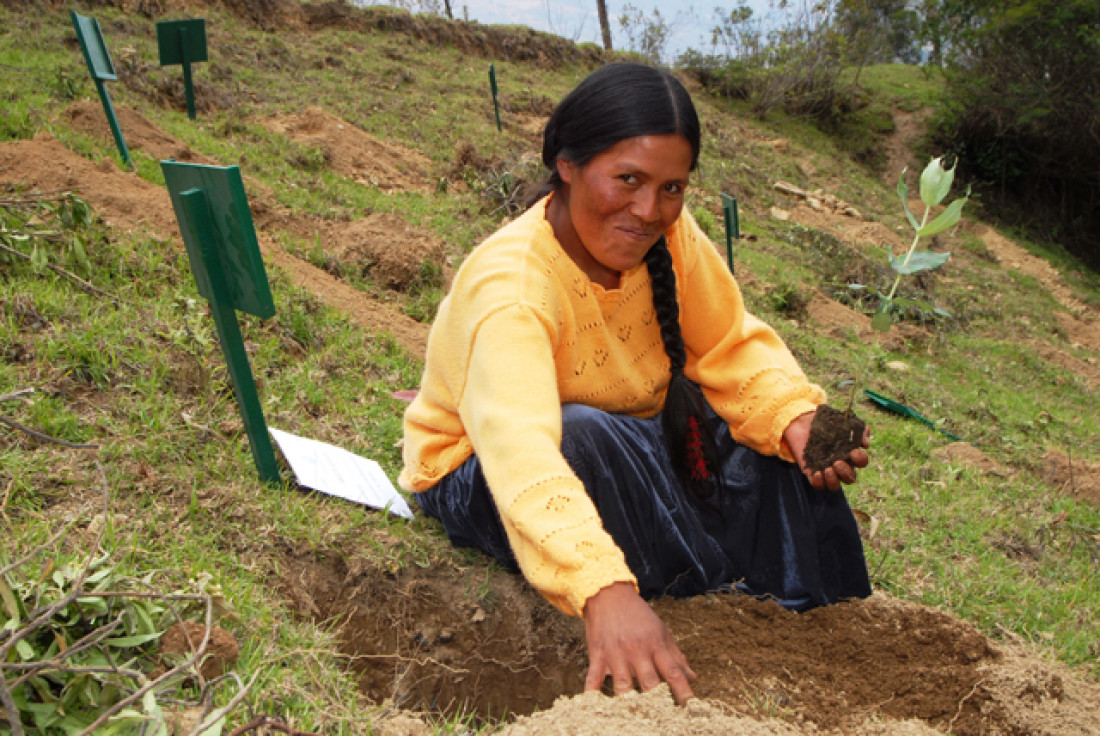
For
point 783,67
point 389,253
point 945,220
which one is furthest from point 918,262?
point 783,67

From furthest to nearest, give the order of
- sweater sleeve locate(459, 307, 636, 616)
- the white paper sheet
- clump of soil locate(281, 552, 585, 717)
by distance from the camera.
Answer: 1. the white paper sheet
2. clump of soil locate(281, 552, 585, 717)
3. sweater sleeve locate(459, 307, 636, 616)

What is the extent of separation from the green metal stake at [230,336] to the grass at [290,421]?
104 millimetres

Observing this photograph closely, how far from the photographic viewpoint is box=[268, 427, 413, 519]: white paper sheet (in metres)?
2.38

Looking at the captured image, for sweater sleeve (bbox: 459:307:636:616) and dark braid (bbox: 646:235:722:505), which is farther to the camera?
dark braid (bbox: 646:235:722:505)

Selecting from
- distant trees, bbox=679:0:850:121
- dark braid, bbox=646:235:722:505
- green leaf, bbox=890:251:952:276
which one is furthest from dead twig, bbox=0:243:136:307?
distant trees, bbox=679:0:850:121

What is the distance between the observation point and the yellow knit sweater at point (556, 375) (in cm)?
145

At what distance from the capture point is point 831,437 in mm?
A: 1912

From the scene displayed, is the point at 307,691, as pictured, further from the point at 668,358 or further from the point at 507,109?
the point at 507,109

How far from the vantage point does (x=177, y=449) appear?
2.41 metres

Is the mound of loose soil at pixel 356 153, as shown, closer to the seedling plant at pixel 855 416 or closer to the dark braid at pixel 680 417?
the dark braid at pixel 680 417

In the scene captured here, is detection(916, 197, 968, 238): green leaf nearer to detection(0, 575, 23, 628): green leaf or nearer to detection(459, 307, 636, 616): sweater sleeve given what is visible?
detection(459, 307, 636, 616): sweater sleeve

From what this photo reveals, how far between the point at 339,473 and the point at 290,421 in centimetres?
48

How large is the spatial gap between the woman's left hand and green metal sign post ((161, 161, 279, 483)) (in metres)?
1.34

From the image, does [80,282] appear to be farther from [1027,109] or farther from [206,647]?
[1027,109]
